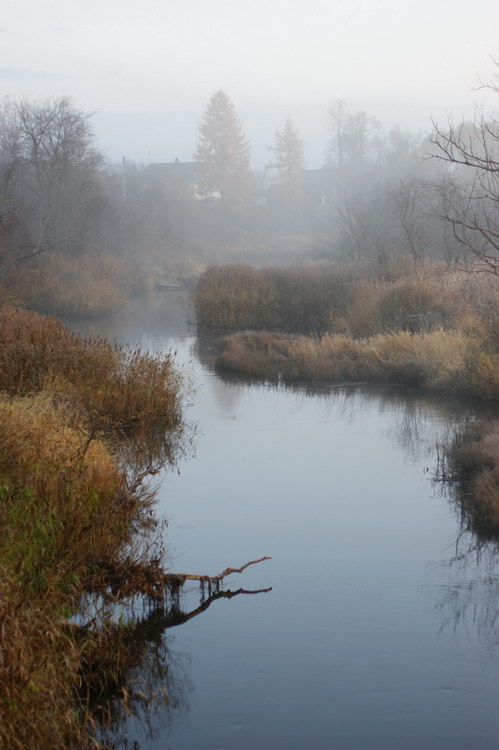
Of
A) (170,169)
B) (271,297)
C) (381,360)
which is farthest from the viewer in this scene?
(170,169)

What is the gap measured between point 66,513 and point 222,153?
222ft

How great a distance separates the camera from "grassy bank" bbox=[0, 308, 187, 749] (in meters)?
4.29

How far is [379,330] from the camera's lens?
20.6m

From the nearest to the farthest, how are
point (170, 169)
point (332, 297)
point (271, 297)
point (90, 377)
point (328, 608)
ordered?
point (328, 608), point (90, 377), point (332, 297), point (271, 297), point (170, 169)

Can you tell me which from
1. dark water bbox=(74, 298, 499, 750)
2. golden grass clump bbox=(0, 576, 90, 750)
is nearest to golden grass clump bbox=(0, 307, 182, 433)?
dark water bbox=(74, 298, 499, 750)

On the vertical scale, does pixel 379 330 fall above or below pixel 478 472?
above

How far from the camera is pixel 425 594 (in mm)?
7492

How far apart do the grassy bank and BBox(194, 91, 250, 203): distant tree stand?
190ft

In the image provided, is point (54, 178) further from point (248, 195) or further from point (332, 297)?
point (248, 195)

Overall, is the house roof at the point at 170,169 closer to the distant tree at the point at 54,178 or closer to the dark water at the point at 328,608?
the distant tree at the point at 54,178

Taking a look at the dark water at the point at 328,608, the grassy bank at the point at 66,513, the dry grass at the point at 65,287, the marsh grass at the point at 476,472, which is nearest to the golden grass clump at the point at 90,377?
the grassy bank at the point at 66,513

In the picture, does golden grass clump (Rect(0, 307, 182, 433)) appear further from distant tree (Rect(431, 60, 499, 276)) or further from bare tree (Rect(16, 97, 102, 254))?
bare tree (Rect(16, 97, 102, 254))

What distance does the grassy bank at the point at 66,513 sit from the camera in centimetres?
429

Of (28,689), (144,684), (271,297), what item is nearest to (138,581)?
(144,684)
